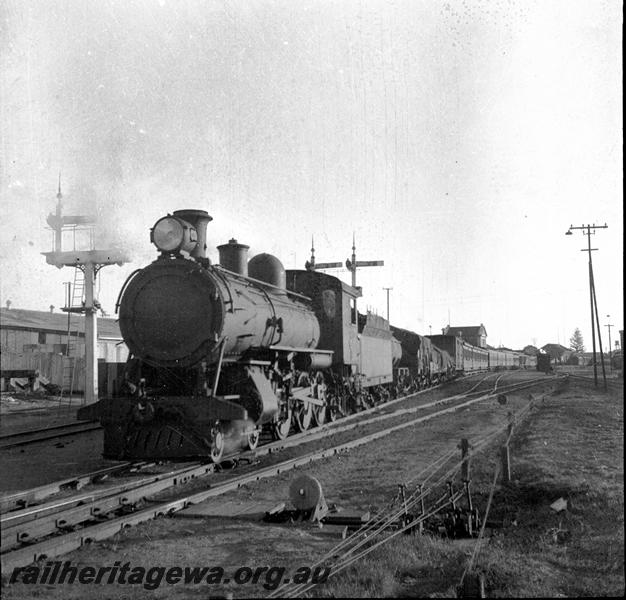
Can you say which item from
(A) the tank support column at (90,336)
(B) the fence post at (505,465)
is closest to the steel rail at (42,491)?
(B) the fence post at (505,465)

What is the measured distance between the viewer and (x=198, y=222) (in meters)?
10.1

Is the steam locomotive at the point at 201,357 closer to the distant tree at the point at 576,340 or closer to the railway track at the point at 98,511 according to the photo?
the railway track at the point at 98,511

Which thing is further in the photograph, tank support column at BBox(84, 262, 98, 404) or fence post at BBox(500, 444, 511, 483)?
tank support column at BBox(84, 262, 98, 404)

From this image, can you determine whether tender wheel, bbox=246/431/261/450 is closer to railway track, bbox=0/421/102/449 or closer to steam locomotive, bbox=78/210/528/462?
steam locomotive, bbox=78/210/528/462

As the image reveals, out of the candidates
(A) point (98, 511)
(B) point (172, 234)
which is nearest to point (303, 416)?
(B) point (172, 234)

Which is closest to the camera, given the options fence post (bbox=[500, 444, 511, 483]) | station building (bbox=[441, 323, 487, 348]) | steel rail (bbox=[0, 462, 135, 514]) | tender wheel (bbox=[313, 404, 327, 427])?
steel rail (bbox=[0, 462, 135, 514])

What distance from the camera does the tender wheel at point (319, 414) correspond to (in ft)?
45.3

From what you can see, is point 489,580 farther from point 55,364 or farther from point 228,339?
point 55,364

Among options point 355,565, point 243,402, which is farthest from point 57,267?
point 355,565

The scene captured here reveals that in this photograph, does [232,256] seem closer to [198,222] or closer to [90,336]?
[198,222]

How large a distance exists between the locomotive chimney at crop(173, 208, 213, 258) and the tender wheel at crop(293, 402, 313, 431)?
13.6 ft

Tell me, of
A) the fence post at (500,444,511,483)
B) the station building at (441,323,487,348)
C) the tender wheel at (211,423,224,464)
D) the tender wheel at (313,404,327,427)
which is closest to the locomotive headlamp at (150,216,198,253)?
the tender wheel at (211,423,224,464)

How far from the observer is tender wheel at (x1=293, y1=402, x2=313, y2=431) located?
41.3 feet

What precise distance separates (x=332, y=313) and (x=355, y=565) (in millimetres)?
10178
